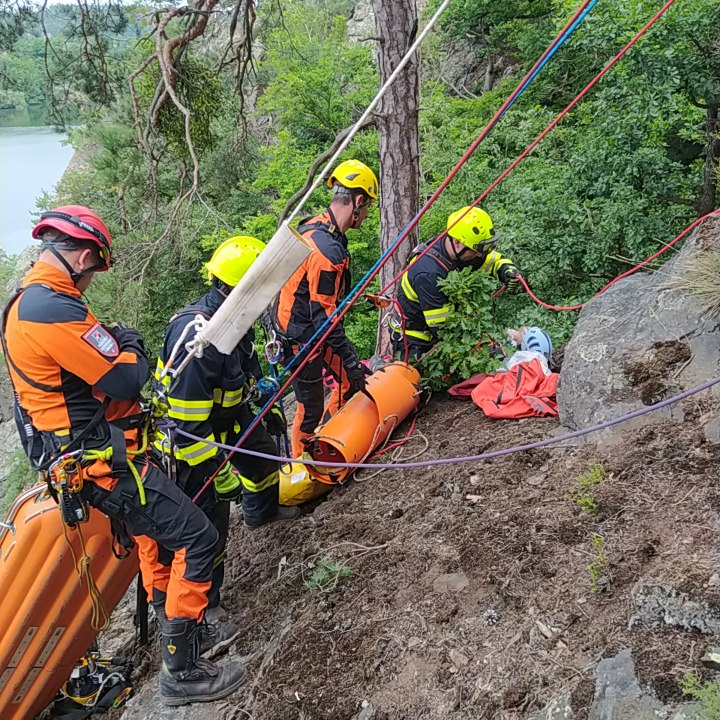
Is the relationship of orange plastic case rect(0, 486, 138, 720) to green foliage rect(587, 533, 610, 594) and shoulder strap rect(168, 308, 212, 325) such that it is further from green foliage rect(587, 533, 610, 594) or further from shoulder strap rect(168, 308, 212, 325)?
green foliage rect(587, 533, 610, 594)

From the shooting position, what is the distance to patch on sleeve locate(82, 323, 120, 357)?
101 inches

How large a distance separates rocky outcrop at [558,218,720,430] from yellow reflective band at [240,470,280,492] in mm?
2014

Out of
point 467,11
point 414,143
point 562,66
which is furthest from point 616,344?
point 467,11

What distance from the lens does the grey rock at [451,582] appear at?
9.84 feet

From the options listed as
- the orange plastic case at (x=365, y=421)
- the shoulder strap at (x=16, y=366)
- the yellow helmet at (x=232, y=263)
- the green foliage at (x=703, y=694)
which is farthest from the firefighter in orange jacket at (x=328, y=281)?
the green foliage at (x=703, y=694)

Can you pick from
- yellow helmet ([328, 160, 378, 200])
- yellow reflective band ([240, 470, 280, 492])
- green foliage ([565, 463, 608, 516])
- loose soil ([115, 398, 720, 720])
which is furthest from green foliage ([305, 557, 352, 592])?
yellow helmet ([328, 160, 378, 200])

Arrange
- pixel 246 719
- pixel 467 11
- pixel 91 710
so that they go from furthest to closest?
pixel 467 11, pixel 91 710, pixel 246 719

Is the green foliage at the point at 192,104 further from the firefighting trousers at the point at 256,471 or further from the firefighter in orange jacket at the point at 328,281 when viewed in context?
the firefighting trousers at the point at 256,471

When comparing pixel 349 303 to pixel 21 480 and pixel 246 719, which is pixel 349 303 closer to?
pixel 246 719

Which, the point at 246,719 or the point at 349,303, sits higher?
the point at 349,303

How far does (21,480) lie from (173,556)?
1684 centimetres

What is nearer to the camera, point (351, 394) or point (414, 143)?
point (351, 394)

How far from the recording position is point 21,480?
17391 millimetres

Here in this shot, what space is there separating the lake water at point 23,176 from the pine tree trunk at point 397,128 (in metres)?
37.1
